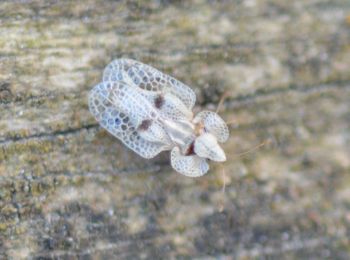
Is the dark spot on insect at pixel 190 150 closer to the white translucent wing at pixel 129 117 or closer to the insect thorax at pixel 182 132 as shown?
the insect thorax at pixel 182 132

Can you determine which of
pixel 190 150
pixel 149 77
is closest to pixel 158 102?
pixel 149 77

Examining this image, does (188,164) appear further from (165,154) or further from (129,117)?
(129,117)

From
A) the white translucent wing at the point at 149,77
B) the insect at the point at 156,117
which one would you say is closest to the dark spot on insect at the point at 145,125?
the insect at the point at 156,117

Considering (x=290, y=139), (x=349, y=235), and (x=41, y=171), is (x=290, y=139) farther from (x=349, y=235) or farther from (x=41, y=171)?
(x=41, y=171)

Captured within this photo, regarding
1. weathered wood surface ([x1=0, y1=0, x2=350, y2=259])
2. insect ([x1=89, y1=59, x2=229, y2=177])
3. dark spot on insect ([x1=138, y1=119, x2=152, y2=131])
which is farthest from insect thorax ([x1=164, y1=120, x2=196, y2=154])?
weathered wood surface ([x1=0, y1=0, x2=350, y2=259])

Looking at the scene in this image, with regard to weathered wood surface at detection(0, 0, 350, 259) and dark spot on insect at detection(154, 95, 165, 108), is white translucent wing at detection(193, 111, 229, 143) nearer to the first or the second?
weathered wood surface at detection(0, 0, 350, 259)

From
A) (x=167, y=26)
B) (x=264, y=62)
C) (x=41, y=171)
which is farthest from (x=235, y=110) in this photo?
(x=41, y=171)
